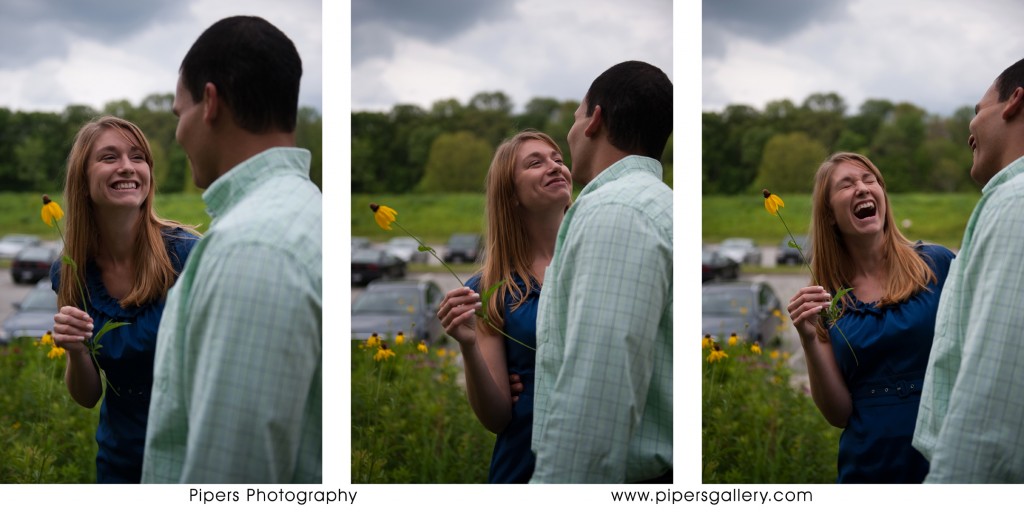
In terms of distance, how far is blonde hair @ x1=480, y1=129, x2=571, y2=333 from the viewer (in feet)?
10.4

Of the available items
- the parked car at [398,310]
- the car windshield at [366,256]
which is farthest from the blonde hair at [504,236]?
the car windshield at [366,256]

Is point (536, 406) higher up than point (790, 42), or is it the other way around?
point (790, 42)

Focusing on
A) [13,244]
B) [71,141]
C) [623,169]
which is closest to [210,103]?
[623,169]

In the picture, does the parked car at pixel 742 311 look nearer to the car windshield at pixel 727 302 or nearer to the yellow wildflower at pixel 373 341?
the car windshield at pixel 727 302

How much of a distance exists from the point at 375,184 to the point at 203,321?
1.46m

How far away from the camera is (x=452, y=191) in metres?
3.47

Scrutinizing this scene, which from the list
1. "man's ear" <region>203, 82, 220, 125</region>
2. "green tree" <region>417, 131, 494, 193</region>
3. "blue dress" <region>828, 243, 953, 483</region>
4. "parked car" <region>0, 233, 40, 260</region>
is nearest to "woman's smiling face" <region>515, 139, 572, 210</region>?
"green tree" <region>417, 131, 494, 193</region>

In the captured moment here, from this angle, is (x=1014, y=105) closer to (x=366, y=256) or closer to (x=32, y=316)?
(x=366, y=256)

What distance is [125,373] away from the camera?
308 centimetres

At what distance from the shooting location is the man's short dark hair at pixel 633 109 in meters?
2.80

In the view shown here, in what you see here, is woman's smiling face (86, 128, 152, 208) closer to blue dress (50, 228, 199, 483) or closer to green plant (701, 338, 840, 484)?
blue dress (50, 228, 199, 483)

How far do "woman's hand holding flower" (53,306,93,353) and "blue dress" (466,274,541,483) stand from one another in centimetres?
124

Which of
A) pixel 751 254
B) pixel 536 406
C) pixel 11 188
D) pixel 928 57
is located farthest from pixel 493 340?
pixel 11 188
